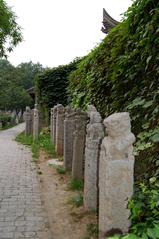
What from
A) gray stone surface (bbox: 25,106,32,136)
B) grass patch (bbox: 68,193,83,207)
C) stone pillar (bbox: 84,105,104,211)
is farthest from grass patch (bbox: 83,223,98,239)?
gray stone surface (bbox: 25,106,32,136)

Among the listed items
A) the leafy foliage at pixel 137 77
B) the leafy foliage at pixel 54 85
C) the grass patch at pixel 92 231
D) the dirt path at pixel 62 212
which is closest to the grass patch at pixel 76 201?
the dirt path at pixel 62 212

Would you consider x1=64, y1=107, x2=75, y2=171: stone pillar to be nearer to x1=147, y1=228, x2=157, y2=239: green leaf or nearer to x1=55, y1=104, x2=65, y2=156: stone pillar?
x1=55, y1=104, x2=65, y2=156: stone pillar

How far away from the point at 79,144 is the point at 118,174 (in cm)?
348

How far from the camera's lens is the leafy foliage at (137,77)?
208 inches

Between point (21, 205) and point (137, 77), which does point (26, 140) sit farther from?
point (137, 77)

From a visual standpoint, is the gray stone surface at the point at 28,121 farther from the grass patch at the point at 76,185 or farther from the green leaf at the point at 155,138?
the green leaf at the point at 155,138

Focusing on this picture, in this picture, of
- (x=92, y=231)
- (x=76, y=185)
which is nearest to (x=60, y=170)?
(x=76, y=185)

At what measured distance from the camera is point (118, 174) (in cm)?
425

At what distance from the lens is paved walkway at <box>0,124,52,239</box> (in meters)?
5.21

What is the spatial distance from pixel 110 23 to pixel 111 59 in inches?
391

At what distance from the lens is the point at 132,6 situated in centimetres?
662

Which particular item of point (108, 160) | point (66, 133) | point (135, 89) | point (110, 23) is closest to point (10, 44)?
point (110, 23)

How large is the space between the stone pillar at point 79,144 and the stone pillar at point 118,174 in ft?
10.9

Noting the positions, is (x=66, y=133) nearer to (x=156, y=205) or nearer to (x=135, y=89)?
(x=135, y=89)
